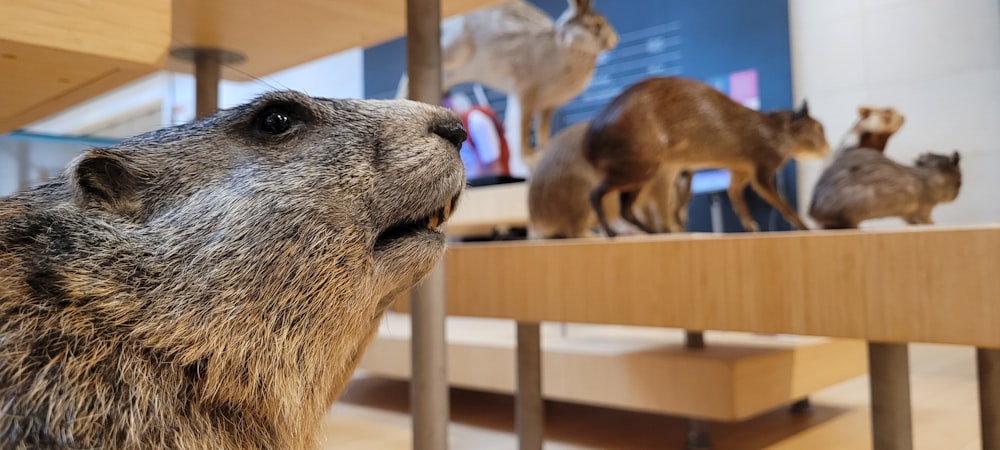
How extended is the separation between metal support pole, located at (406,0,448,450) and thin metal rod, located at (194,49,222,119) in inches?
18.9

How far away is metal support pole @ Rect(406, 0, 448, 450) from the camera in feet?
3.64

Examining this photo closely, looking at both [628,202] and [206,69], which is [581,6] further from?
[206,69]

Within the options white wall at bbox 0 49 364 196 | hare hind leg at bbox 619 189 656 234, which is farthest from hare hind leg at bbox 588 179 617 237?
white wall at bbox 0 49 364 196

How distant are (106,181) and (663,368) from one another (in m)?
1.29

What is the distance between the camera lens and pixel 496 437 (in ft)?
6.02

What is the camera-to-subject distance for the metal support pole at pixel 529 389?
1.51m

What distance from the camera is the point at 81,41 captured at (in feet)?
1.86

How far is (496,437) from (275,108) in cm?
137

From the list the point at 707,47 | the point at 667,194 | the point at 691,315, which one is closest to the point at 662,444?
the point at 667,194

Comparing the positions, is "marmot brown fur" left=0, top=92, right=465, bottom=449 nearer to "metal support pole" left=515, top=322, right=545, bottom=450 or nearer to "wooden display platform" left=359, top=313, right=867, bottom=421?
"metal support pole" left=515, top=322, right=545, bottom=450

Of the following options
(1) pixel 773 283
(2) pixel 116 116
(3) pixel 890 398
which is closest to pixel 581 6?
(1) pixel 773 283

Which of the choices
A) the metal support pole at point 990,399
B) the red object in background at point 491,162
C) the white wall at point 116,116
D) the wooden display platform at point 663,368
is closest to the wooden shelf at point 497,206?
the red object in background at point 491,162

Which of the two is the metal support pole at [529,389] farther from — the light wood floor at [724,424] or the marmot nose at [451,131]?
the marmot nose at [451,131]

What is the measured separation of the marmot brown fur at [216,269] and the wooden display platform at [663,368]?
3.50 feet
